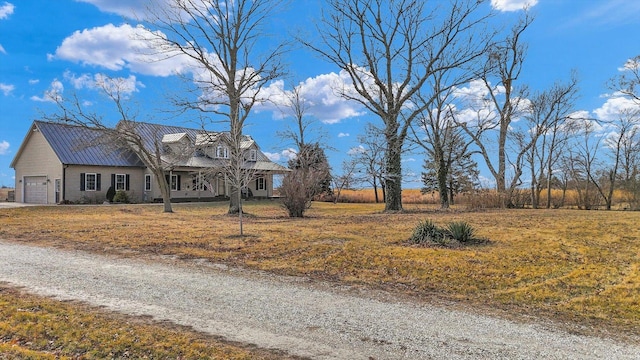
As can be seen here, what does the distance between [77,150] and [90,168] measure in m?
1.79

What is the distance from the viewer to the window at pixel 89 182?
31.2 metres

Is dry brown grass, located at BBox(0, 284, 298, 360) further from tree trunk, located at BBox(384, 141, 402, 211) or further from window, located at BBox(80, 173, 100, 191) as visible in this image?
window, located at BBox(80, 173, 100, 191)

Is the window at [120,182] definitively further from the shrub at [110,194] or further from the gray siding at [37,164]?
the gray siding at [37,164]

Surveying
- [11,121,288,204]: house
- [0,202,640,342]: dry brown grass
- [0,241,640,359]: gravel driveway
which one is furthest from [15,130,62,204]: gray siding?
[0,241,640,359]: gravel driveway

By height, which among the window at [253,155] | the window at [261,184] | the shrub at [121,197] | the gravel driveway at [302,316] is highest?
the window at [253,155]

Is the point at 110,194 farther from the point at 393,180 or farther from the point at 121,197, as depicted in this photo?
the point at 393,180

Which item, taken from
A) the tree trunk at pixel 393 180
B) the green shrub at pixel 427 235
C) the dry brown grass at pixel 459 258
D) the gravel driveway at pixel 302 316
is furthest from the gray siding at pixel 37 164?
the green shrub at pixel 427 235

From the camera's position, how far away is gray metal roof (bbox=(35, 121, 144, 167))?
101 feet

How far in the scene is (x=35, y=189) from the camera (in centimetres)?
3275

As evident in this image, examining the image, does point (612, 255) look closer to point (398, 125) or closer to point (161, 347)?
point (161, 347)

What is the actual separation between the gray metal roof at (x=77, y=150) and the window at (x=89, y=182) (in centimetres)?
93

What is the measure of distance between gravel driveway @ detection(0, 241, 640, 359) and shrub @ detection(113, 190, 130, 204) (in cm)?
2450

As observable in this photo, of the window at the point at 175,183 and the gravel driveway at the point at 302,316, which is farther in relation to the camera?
the window at the point at 175,183

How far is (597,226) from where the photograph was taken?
13891mm
